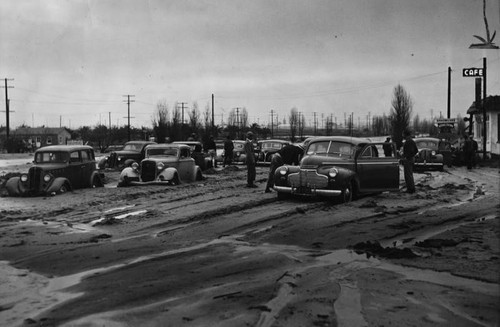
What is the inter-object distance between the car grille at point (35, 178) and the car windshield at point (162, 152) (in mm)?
4923

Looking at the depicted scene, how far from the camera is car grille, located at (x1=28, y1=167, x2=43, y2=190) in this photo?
1603 centimetres

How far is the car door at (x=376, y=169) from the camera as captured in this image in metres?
14.3

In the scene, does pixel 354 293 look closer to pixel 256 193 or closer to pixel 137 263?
pixel 137 263

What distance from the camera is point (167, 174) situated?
18.9 metres

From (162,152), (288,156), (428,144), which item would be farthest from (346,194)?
(428,144)

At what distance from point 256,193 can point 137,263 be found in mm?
8776

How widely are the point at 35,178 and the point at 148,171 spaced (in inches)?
161

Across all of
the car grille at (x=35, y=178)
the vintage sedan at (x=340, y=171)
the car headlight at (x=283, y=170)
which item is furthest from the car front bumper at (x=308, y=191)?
the car grille at (x=35, y=178)

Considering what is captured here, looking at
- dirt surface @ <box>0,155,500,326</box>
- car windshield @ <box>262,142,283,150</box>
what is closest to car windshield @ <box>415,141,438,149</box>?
car windshield @ <box>262,142,283,150</box>

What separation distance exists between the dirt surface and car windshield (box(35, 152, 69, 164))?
15.5 ft

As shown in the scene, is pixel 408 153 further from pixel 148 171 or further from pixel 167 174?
pixel 148 171

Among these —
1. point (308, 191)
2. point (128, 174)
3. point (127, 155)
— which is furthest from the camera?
point (127, 155)

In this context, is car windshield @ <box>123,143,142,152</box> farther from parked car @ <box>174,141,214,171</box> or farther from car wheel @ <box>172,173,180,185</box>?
car wheel @ <box>172,173,180,185</box>

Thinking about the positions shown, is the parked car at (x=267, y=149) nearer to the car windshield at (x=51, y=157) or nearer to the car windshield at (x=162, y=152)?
the car windshield at (x=162, y=152)
